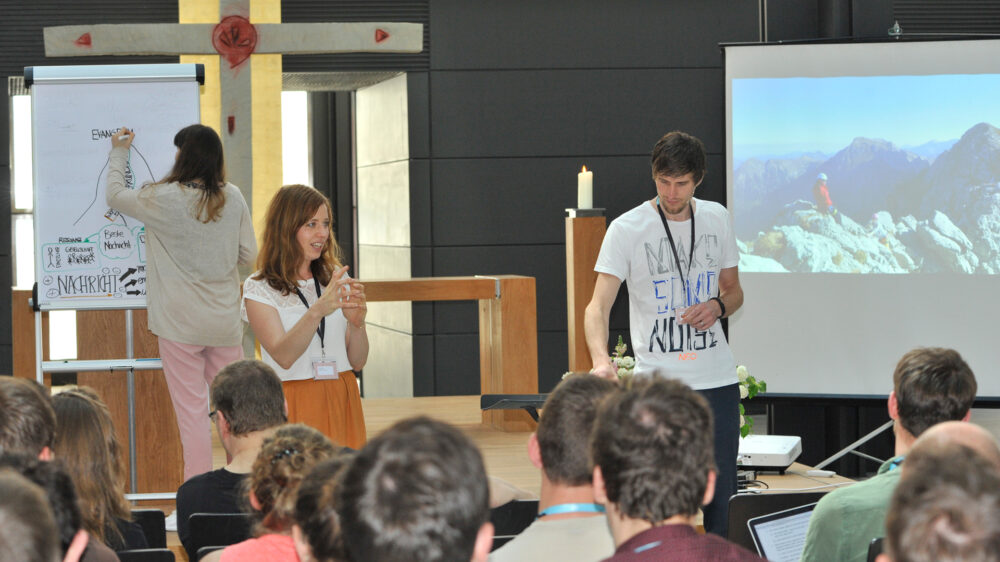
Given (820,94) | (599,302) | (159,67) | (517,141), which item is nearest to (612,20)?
(517,141)

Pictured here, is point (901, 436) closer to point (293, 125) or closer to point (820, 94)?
point (820, 94)

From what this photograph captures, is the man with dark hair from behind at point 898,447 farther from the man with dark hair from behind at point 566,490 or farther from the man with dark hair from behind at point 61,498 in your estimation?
the man with dark hair from behind at point 61,498

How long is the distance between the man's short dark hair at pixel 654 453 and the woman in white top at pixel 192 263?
2.55 m

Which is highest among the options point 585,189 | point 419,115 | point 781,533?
point 419,115

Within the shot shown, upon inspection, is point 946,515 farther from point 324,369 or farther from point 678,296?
point 324,369

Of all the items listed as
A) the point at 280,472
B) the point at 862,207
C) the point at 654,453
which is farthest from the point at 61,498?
the point at 862,207

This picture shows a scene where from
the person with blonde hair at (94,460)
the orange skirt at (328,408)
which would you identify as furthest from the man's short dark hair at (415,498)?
the orange skirt at (328,408)

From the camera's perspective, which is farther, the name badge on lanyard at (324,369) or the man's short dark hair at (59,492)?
the name badge on lanyard at (324,369)

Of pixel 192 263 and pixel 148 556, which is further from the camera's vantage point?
pixel 192 263

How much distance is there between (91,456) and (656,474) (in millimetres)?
1194

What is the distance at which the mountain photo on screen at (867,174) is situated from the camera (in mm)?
5086

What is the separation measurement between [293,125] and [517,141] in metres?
2.40

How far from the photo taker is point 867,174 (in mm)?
5172

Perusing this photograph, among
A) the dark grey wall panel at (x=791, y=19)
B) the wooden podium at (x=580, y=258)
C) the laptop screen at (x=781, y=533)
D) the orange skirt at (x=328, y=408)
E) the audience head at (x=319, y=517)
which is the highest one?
the dark grey wall panel at (x=791, y=19)
